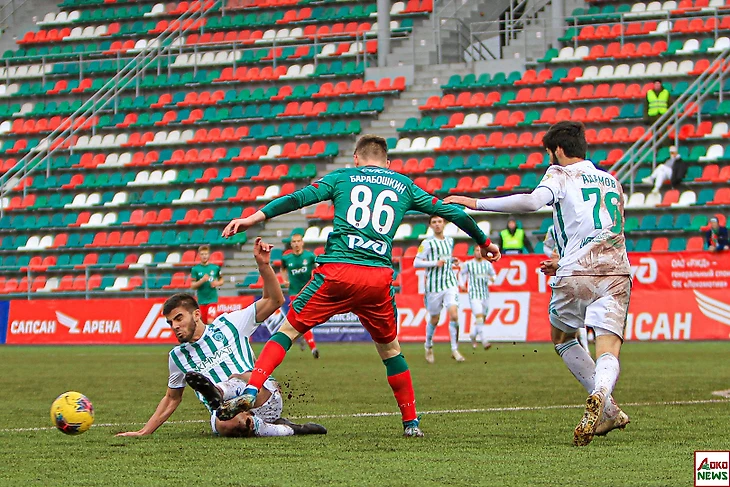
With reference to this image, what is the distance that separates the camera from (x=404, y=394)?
848cm

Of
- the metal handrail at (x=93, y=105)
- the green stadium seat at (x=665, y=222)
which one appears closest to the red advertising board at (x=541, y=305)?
the green stadium seat at (x=665, y=222)

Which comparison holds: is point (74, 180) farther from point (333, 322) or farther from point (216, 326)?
point (216, 326)

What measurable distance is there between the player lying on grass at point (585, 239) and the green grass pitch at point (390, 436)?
775 millimetres

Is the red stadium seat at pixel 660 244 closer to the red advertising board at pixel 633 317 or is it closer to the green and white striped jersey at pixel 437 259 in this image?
the red advertising board at pixel 633 317

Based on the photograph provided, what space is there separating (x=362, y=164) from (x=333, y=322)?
18.8 meters

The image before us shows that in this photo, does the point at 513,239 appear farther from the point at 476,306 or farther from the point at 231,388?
the point at 231,388

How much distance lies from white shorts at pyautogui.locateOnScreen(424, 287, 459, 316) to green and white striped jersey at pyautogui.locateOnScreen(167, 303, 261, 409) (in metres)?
10.9

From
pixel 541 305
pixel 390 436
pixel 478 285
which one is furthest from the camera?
pixel 541 305

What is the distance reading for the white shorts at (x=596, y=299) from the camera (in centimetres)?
780

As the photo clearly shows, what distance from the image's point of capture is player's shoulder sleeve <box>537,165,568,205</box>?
7.88 meters

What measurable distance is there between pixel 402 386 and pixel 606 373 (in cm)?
160

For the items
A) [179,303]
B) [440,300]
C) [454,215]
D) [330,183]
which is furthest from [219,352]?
[440,300]

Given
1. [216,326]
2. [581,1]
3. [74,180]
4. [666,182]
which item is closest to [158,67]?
[74,180]

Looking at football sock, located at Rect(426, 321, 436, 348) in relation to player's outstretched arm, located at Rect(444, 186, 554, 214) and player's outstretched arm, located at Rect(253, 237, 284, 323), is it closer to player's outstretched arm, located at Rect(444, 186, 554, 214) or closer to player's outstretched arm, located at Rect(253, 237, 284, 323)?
player's outstretched arm, located at Rect(253, 237, 284, 323)
